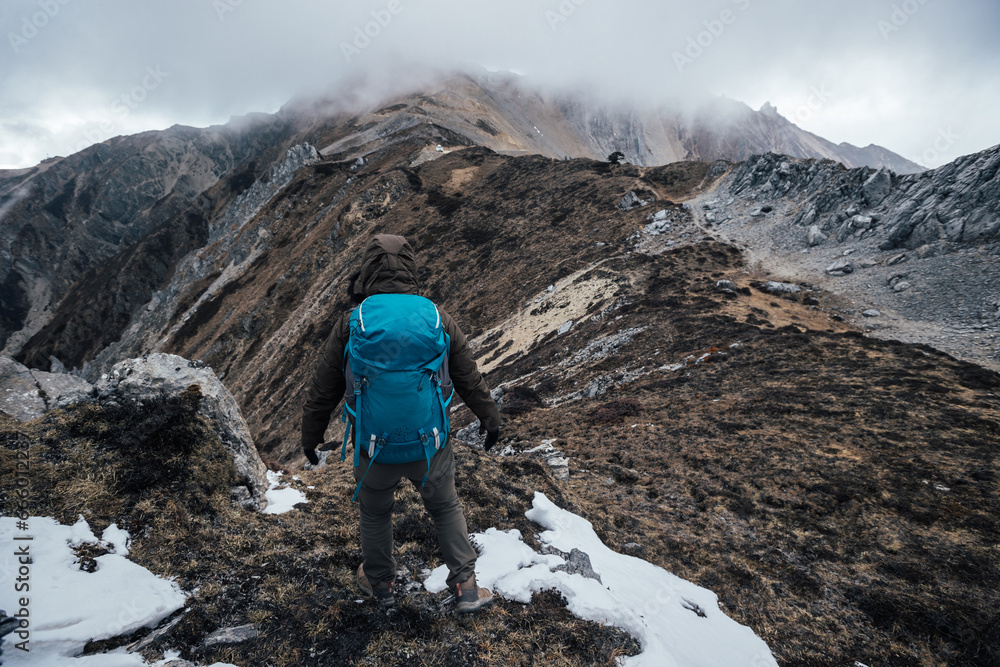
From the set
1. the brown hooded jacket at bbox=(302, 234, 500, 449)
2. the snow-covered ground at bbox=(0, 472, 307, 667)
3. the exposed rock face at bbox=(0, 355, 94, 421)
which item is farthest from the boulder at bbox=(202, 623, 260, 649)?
the exposed rock face at bbox=(0, 355, 94, 421)

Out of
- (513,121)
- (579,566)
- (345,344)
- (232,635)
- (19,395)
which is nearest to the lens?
(232,635)

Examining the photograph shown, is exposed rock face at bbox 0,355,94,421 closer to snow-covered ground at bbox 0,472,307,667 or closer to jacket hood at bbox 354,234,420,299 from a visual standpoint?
snow-covered ground at bbox 0,472,307,667

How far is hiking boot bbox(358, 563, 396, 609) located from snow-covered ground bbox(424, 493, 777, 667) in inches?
22.4

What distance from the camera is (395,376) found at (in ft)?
10.5

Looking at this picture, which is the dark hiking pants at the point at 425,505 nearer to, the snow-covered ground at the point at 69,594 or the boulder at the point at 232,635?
the boulder at the point at 232,635

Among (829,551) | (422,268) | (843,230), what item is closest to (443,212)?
(422,268)

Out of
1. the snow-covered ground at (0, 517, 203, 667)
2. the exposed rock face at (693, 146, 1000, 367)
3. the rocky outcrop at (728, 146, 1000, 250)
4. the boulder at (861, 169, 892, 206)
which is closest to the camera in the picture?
the snow-covered ground at (0, 517, 203, 667)

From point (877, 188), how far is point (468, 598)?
39.6 meters

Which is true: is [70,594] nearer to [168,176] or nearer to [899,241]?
[899,241]

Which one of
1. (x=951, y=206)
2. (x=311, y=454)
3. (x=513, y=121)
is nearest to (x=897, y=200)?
(x=951, y=206)

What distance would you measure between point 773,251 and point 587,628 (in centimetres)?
3336

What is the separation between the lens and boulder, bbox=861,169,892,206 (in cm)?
2850

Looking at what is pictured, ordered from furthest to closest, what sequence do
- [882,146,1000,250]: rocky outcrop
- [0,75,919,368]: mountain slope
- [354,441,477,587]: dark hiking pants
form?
[0,75,919,368]: mountain slope, [882,146,1000,250]: rocky outcrop, [354,441,477,587]: dark hiking pants

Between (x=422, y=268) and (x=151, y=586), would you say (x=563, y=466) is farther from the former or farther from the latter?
(x=422, y=268)
